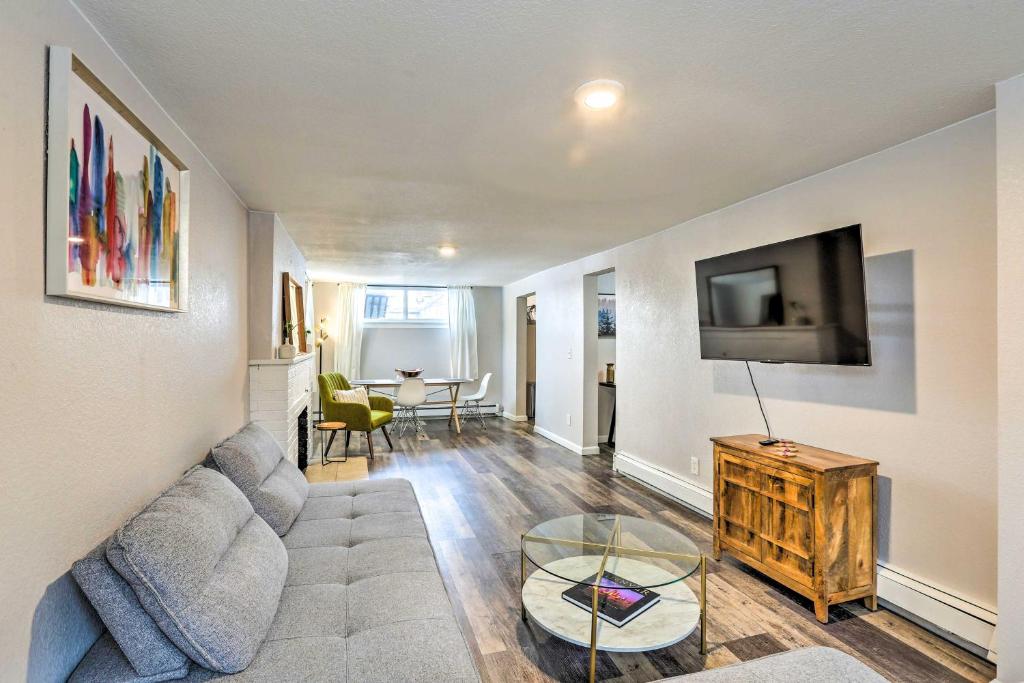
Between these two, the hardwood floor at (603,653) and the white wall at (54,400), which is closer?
the white wall at (54,400)

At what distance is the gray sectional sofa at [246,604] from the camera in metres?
1.30

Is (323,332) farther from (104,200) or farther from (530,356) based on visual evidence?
→ (104,200)

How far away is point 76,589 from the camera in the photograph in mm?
1358

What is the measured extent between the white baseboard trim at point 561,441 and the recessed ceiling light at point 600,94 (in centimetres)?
440

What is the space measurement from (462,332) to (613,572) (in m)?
6.39

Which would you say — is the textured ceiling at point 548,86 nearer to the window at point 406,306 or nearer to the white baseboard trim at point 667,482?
the white baseboard trim at point 667,482

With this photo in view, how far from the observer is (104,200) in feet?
4.90

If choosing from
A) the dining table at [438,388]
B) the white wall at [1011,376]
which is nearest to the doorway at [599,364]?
the dining table at [438,388]

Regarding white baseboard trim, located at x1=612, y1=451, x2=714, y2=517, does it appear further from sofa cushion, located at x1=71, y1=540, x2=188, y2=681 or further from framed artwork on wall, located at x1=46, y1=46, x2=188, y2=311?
framed artwork on wall, located at x1=46, y1=46, x2=188, y2=311

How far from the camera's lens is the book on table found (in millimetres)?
2049

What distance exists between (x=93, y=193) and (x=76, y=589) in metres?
1.06

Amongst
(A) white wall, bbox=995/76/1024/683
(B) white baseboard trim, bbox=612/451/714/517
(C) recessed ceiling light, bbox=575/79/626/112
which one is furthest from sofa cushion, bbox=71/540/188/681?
(B) white baseboard trim, bbox=612/451/714/517

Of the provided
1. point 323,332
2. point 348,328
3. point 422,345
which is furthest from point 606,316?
point 323,332

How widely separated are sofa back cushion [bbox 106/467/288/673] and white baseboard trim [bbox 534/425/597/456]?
14.4ft
